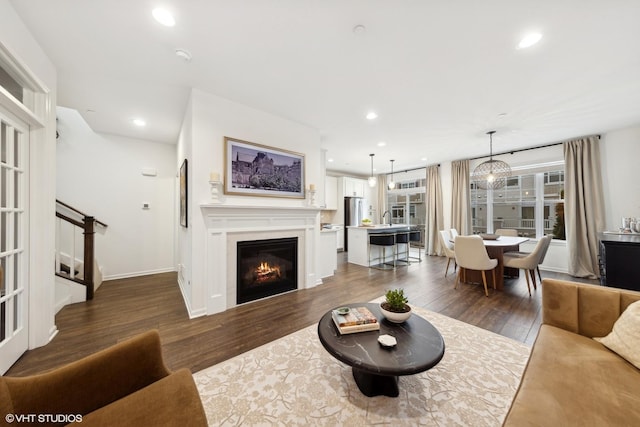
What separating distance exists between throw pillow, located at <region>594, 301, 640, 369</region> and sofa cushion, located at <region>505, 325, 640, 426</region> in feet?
0.12

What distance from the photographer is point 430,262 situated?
552cm

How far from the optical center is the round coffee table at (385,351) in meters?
1.21

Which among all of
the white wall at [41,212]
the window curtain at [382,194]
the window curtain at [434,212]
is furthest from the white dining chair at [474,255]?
the white wall at [41,212]

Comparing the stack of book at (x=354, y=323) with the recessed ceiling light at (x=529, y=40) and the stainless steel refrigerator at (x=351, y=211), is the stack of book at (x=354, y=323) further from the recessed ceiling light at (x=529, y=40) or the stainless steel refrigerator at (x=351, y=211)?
the stainless steel refrigerator at (x=351, y=211)

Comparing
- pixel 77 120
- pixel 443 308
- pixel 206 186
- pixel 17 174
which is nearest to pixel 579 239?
pixel 443 308

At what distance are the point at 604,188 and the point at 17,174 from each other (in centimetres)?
810

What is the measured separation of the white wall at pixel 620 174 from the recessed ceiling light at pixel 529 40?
13.0 ft

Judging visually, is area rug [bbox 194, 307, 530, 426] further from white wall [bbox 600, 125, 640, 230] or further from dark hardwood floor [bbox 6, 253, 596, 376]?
white wall [bbox 600, 125, 640, 230]

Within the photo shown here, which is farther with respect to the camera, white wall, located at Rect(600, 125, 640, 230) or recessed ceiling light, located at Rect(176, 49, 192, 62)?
white wall, located at Rect(600, 125, 640, 230)

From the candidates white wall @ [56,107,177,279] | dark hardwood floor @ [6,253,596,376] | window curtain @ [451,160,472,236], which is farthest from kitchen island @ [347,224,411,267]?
white wall @ [56,107,177,279]

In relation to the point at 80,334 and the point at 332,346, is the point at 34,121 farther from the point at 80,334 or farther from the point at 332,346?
the point at 332,346

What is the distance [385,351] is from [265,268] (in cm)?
222

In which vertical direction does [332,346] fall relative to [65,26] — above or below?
below

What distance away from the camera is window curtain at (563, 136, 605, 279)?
405 cm
